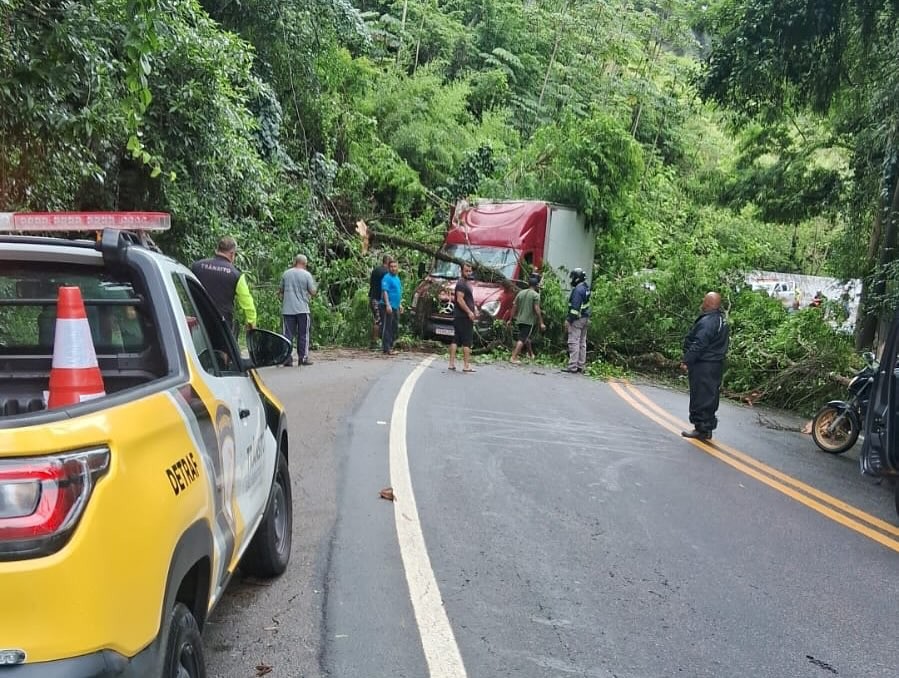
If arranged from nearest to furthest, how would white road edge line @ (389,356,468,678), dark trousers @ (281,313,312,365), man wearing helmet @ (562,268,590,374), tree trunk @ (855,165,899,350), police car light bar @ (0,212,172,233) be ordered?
1. police car light bar @ (0,212,172,233)
2. white road edge line @ (389,356,468,678)
3. tree trunk @ (855,165,899,350)
4. dark trousers @ (281,313,312,365)
5. man wearing helmet @ (562,268,590,374)

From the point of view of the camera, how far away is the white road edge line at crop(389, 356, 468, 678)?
373 cm

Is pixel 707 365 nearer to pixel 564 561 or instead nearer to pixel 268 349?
pixel 564 561

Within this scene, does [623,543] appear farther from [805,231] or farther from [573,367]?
[805,231]

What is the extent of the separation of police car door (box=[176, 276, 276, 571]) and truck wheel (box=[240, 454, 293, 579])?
0.24 meters

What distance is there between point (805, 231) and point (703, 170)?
7124mm

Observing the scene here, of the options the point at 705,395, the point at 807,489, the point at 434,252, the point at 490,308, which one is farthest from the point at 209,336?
the point at 434,252

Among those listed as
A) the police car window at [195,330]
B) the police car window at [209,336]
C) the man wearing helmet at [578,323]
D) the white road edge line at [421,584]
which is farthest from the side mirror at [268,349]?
the man wearing helmet at [578,323]

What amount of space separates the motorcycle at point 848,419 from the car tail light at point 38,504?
364 inches

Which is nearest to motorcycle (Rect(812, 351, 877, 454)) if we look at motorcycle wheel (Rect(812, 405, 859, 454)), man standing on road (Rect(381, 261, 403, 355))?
motorcycle wheel (Rect(812, 405, 859, 454))

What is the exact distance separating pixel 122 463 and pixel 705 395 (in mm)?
8224

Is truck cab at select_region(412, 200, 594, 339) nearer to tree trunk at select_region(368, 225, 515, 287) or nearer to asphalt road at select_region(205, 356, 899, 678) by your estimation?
tree trunk at select_region(368, 225, 515, 287)

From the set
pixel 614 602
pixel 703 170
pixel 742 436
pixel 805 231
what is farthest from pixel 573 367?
pixel 805 231

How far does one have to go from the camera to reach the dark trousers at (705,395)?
9383mm

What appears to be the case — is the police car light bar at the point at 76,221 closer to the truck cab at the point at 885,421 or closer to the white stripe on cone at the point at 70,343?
the white stripe on cone at the point at 70,343
